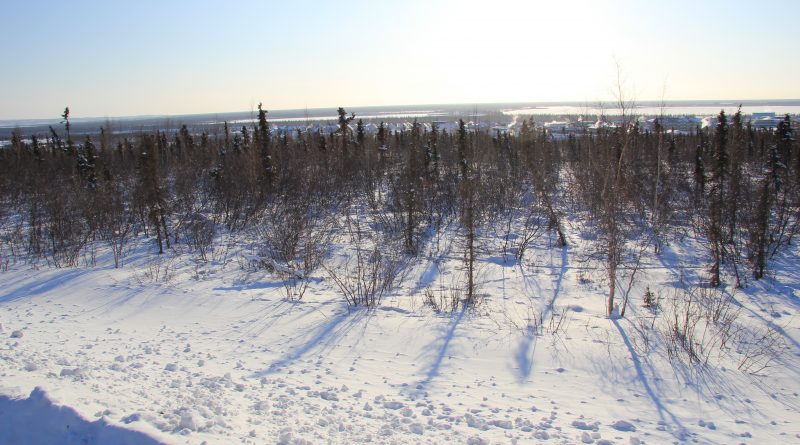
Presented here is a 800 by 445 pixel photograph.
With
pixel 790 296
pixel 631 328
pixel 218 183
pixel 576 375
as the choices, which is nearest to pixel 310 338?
pixel 576 375

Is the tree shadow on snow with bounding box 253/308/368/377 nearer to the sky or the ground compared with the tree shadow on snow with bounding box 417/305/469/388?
nearer to the sky

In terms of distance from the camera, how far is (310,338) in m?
7.88

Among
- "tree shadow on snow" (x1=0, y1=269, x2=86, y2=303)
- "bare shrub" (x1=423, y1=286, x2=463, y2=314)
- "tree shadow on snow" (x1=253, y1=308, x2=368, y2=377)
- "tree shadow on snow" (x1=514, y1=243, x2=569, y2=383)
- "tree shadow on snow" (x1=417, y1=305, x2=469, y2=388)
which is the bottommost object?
"bare shrub" (x1=423, y1=286, x2=463, y2=314)

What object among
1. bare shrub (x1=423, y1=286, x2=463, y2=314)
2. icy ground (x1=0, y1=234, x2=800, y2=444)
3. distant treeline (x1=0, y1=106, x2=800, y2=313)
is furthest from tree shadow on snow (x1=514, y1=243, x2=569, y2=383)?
bare shrub (x1=423, y1=286, x2=463, y2=314)

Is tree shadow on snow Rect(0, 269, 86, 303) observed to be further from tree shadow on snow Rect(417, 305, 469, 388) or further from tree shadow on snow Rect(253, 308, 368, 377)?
tree shadow on snow Rect(417, 305, 469, 388)

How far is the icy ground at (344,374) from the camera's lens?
Answer: 5.00m

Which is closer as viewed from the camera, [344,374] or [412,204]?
[344,374]

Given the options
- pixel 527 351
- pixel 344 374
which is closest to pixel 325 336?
pixel 344 374

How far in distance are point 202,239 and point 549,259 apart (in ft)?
43.6

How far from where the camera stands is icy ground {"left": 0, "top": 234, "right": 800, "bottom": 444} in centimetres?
500

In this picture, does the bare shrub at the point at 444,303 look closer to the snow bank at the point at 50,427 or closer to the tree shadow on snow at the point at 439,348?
the tree shadow on snow at the point at 439,348

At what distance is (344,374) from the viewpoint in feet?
21.5

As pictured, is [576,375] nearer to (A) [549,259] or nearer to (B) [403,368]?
(B) [403,368]

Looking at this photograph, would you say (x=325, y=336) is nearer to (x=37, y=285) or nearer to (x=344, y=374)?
(x=344, y=374)
